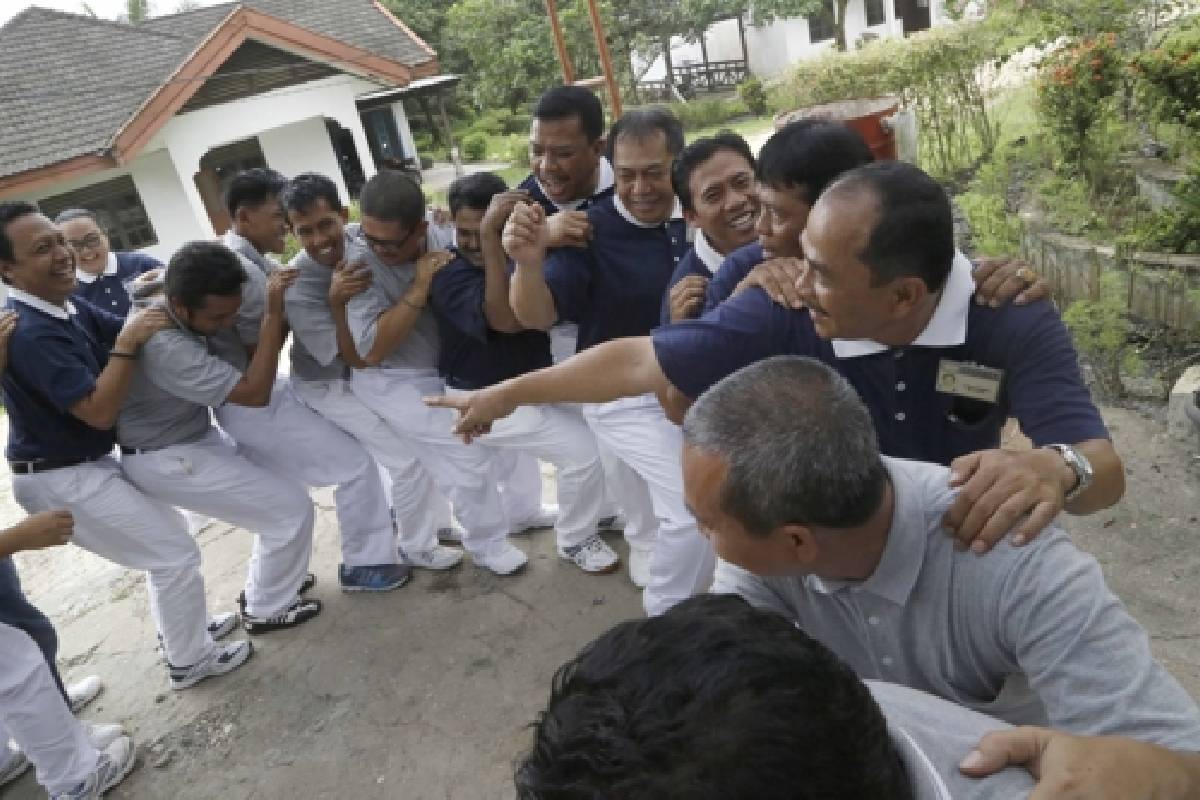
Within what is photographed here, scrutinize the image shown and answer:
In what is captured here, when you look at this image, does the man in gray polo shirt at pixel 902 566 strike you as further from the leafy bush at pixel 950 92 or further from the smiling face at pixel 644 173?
the leafy bush at pixel 950 92

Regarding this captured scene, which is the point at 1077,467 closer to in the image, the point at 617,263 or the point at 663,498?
the point at 663,498

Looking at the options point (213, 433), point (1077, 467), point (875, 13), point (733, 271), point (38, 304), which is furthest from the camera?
point (875, 13)

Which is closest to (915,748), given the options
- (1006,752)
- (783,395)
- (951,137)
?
(1006,752)

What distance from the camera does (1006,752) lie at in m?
0.98

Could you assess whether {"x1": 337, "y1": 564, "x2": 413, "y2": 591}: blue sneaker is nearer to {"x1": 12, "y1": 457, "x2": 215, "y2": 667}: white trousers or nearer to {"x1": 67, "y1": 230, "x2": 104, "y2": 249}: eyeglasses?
{"x1": 12, "y1": 457, "x2": 215, "y2": 667}: white trousers

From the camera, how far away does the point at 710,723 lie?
28.7 inches

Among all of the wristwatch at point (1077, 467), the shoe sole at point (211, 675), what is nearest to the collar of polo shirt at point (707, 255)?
the wristwatch at point (1077, 467)

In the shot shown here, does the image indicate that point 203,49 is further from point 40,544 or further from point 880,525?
point 880,525

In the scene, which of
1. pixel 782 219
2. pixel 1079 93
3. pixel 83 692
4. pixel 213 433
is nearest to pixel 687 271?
pixel 782 219

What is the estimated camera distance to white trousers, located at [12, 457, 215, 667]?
3.15 m

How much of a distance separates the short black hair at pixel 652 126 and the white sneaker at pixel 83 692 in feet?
10.4

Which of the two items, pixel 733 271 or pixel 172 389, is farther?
pixel 172 389

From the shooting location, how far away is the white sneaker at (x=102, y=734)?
10.3 ft

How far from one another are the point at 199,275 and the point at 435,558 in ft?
5.42
